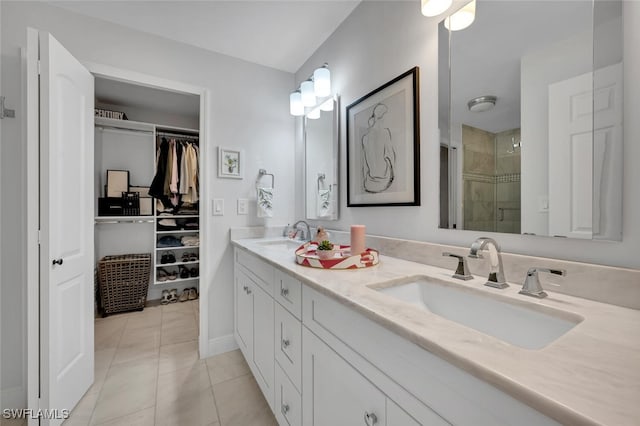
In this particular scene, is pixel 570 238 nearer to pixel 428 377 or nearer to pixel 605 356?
pixel 605 356

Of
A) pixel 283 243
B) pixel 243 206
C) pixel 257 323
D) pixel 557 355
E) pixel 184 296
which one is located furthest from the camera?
pixel 184 296

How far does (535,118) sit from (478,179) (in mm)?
264

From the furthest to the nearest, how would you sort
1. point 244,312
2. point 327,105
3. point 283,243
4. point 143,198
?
point 143,198 < point 283,243 < point 327,105 < point 244,312

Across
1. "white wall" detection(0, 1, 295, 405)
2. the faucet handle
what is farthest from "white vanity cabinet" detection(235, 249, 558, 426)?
"white wall" detection(0, 1, 295, 405)

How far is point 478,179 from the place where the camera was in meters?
1.02

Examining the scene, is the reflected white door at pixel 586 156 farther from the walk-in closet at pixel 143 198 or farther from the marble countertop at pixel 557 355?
the walk-in closet at pixel 143 198

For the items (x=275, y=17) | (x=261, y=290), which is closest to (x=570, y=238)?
(x=261, y=290)

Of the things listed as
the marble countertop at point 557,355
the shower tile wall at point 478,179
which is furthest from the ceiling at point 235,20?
the marble countertop at point 557,355

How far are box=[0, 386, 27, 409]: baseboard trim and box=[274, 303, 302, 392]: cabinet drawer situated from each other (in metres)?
1.58

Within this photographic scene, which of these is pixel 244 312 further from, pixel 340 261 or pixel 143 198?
pixel 143 198

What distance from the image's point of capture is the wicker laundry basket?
8.82 feet

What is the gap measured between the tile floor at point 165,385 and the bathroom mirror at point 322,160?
1.25 m

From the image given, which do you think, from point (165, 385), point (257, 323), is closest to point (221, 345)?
point (165, 385)

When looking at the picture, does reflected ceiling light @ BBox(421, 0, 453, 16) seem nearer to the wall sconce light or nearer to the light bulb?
the wall sconce light
